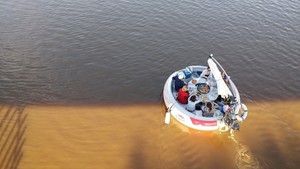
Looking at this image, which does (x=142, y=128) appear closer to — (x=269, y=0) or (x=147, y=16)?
(x=147, y=16)

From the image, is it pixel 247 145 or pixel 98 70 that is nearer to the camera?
pixel 247 145

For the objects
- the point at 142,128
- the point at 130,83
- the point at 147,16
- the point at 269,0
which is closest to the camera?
the point at 142,128

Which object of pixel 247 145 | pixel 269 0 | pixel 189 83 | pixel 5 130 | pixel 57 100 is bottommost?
pixel 5 130

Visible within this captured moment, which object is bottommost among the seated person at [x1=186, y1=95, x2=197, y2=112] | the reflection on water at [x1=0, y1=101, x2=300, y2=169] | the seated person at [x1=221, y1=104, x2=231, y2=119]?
the reflection on water at [x1=0, y1=101, x2=300, y2=169]

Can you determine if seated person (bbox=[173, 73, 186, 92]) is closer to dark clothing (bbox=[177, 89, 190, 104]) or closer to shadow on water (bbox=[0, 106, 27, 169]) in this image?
dark clothing (bbox=[177, 89, 190, 104])

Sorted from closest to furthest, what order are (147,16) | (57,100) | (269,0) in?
(57,100) < (147,16) < (269,0)

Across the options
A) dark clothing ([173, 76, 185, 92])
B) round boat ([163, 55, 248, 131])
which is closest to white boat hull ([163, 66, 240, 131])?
round boat ([163, 55, 248, 131])

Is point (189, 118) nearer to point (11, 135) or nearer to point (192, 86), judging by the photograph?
point (192, 86)

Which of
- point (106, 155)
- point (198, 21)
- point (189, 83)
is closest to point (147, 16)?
point (198, 21)

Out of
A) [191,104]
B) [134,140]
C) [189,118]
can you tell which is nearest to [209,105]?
[191,104]
